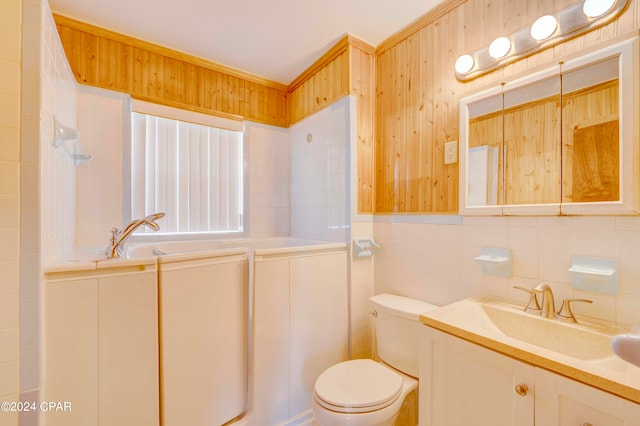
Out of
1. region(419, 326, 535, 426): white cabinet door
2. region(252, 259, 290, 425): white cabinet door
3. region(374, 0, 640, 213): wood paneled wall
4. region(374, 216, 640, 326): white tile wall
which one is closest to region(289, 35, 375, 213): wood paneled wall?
region(374, 0, 640, 213): wood paneled wall

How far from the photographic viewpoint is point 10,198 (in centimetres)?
95

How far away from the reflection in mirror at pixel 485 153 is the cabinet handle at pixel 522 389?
2.65 feet

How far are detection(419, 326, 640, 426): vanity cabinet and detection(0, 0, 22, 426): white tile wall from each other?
157 centimetres

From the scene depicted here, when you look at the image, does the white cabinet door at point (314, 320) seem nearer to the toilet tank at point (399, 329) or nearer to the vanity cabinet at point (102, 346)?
the toilet tank at point (399, 329)

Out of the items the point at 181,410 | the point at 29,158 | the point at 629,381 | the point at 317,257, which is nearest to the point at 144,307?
the point at 181,410

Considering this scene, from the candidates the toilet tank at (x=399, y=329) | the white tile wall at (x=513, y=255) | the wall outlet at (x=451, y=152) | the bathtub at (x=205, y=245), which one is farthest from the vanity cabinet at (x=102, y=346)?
the wall outlet at (x=451, y=152)

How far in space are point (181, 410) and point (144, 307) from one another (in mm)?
580

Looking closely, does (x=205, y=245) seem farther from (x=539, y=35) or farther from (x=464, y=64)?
(x=539, y=35)

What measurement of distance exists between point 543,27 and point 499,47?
0.17 m

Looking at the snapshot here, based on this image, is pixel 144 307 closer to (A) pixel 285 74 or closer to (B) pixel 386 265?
(B) pixel 386 265

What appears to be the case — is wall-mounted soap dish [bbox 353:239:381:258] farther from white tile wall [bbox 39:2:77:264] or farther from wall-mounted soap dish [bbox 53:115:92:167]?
wall-mounted soap dish [bbox 53:115:92:167]

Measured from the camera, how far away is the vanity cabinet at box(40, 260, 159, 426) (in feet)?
3.50

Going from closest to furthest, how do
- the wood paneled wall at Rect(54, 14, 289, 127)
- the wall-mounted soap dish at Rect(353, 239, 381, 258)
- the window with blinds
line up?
the wood paneled wall at Rect(54, 14, 289, 127) → the wall-mounted soap dish at Rect(353, 239, 381, 258) → the window with blinds

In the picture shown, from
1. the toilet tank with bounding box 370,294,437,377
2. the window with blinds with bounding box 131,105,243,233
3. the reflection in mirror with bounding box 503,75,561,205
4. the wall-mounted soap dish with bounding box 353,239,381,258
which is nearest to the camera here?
the reflection in mirror with bounding box 503,75,561,205
